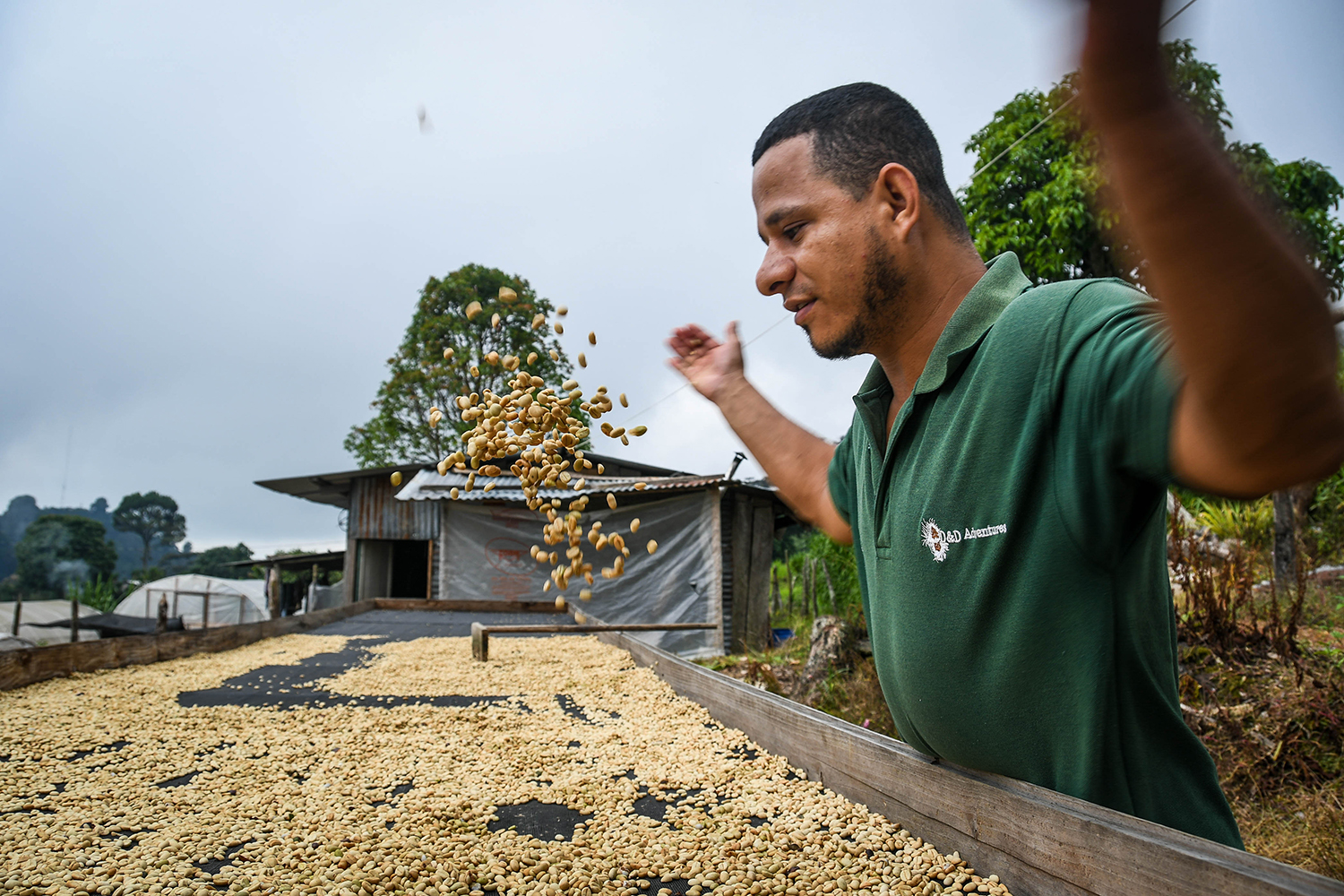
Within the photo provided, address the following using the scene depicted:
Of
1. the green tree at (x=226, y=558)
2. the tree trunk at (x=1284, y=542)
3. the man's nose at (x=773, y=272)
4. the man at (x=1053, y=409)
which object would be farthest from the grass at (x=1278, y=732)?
the green tree at (x=226, y=558)

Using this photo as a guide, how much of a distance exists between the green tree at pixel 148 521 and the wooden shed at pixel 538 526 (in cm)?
5885

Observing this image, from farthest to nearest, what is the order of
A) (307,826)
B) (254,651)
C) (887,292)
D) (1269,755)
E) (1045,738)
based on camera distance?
(254,651) < (1269,755) < (307,826) < (887,292) < (1045,738)

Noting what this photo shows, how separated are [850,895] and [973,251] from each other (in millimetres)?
1110

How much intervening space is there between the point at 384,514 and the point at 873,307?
498 inches

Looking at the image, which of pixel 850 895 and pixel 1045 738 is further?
pixel 850 895

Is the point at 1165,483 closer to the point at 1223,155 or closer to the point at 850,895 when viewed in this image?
the point at 1223,155

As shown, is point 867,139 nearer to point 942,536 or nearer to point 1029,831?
point 942,536

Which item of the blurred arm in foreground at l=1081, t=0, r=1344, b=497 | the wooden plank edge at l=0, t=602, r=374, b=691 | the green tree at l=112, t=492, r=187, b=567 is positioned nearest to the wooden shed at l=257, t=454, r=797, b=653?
the wooden plank edge at l=0, t=602, r=374, b=691

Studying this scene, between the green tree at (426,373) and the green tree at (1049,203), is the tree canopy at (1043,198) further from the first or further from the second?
the green tree at (426,373)

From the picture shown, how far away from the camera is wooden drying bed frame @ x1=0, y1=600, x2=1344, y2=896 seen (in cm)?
81

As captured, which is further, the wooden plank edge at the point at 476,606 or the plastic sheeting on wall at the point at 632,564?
the plastic sheeting on wall at the point at 632,564

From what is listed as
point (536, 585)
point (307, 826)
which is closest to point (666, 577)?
point (536, 585)

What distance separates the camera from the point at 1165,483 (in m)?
0.81

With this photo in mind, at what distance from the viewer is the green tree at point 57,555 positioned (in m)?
35.7
